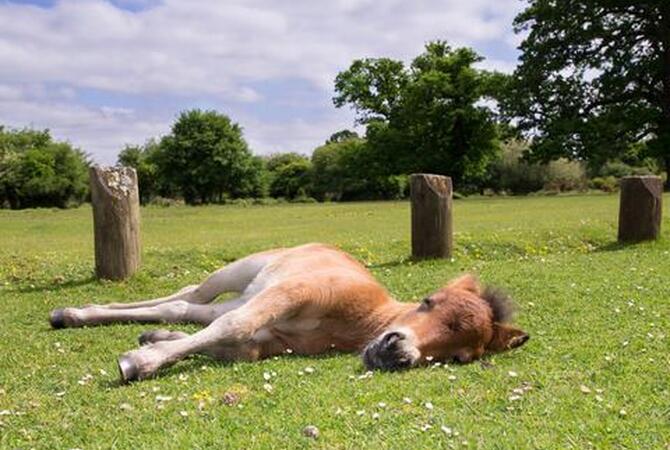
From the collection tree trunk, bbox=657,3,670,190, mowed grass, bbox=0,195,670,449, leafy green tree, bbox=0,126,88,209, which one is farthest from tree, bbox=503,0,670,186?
leafy green tree, bbox=0,126,88,209

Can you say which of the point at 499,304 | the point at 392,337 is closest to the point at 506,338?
the point at 499,304

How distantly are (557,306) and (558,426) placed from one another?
15.6ft

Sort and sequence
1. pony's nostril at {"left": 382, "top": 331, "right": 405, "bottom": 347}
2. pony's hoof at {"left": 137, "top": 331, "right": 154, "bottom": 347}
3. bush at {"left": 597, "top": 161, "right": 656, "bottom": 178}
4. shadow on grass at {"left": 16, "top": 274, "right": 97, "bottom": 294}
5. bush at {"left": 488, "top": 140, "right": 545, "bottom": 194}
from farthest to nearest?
bush at {"left": 488, "top": 140, "right": 545, "bottom": 194}
bush at {"left": 597, "top": 161, "right": 656, "bottom": 178}
shadow on grass at {"left": 16, "top": 274, "right": 97, "bottom": 294}
pony's hoof at {"left": 137, "top": 331, "right": 154, "bottom": 347}
pony's nostril at {"left": 382, "top": 331, "right": 405, "bottom": 347}

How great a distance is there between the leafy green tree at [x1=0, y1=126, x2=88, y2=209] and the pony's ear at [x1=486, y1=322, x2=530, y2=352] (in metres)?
69.9

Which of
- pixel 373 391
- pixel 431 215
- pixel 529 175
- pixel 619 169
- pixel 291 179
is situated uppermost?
pixel 619 169

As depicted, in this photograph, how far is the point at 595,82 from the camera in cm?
4766

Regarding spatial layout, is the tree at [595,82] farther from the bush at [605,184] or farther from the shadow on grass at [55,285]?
the shadow on grass at [55,285]

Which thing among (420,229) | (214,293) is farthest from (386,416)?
(420,229)

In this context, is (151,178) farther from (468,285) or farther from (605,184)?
(468,285)

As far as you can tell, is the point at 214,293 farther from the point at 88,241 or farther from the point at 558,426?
the point at 88,241

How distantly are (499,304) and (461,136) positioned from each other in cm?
6073

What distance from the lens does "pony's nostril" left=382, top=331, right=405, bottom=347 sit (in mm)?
5523

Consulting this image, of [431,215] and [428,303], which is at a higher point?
[431,215]

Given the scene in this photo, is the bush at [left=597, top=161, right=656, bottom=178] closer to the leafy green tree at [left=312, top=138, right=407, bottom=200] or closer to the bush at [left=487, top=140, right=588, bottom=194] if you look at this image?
the bush at [left=487, top=140, right=588, bottom=194]
